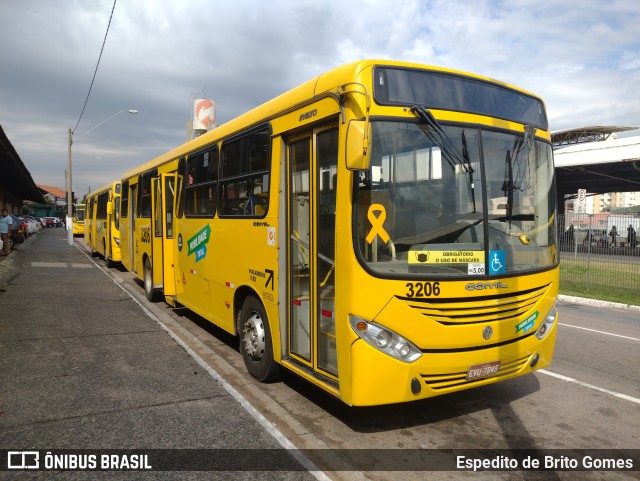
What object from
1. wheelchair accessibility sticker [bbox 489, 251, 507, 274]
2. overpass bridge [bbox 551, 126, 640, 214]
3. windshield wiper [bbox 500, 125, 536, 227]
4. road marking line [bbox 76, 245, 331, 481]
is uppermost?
overpass bridge [bbox 551, 126, 640, 214]

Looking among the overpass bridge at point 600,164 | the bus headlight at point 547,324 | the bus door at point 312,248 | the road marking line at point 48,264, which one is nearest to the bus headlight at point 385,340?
the bus door at point 312,248

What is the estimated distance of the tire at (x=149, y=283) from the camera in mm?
10281

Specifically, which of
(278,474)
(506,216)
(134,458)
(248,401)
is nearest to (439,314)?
(506,216)

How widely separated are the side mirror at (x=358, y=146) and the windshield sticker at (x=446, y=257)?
85 centimetres

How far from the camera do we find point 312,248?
172 inches

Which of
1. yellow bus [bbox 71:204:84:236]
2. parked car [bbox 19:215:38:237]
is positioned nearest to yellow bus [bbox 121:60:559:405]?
parked car [bbox 19:215:38:237]

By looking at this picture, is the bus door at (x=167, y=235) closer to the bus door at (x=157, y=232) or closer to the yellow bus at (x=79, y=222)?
the bus door at (x=157, y=232)

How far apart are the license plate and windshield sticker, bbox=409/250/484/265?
0.87 m

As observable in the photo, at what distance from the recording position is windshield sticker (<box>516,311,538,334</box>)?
4293 mm

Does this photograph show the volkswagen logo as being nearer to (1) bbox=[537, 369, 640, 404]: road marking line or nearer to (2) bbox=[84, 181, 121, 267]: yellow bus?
(1) bbox=[537, 369, 640, 404]: road marking line

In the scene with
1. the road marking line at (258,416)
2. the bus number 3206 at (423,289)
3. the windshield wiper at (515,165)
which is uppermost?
the windshield wiper at (515,165)

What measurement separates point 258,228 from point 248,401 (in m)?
1.81

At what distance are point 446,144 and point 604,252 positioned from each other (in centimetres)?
1178

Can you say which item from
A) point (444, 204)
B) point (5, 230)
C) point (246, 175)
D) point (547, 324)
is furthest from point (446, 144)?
point (5, 230)
